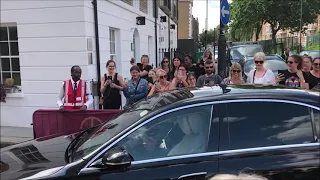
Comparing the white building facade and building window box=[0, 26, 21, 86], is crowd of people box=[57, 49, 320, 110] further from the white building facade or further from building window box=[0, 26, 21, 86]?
building window box=[0, 26, 21, 86]

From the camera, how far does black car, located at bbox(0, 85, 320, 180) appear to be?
7.97 feet

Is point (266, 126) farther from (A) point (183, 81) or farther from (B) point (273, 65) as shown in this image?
(B) point (273, 65)

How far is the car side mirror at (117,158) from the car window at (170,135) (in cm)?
10

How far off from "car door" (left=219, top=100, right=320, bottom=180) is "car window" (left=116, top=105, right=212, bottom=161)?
7.3 inches

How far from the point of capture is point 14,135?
7.50 metres

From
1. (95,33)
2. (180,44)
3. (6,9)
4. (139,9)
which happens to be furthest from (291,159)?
(180,44)

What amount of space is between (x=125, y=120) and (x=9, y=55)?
6510 mm

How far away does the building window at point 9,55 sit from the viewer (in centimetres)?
816

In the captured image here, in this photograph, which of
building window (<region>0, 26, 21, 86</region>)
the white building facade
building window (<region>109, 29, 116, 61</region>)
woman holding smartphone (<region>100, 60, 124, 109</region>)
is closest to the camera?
woman holding smartphone (<region>100, 60, 124, 109</region>)

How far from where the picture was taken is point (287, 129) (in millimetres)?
2547

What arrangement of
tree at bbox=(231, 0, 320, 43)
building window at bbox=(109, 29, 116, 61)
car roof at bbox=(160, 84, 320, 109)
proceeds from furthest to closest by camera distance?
tree at bbox=(231, 0, 320, 43), building window at bbox=(109, 29, 116, 61), car roof at bbox=(160, 84, 320, 109)

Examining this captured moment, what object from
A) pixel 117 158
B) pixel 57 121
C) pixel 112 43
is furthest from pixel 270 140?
pixel 112 43

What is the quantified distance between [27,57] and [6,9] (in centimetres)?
130

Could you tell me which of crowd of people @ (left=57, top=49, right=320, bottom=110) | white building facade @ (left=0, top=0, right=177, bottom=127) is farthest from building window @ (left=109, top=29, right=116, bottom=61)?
crowd of people @ (left=57, top=49, right=320, bottom=110)
